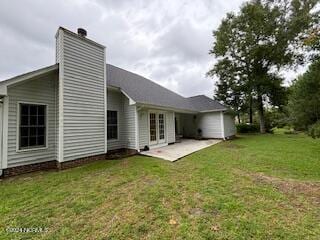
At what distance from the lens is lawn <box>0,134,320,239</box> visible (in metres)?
2.87

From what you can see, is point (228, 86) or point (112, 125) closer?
point (112, 125)

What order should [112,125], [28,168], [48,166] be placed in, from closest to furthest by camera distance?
1. [28,168]
2. [48,166]
3. [112,125]

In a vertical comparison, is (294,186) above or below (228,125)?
below

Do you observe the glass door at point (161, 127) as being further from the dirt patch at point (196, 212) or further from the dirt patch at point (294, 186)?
the dirt patch at point (196, 212)

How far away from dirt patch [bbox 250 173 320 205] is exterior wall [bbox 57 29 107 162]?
20.9ft

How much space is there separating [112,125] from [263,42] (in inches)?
786

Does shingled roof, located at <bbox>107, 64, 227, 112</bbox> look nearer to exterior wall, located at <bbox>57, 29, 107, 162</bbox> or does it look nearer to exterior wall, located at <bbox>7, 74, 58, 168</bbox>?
exterior wall, located at <bbox>57, 29, 107, 162</bbox>

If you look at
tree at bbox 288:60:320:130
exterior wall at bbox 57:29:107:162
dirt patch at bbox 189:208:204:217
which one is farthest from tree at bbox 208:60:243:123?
dirt patch at bbox 189:208:204:217

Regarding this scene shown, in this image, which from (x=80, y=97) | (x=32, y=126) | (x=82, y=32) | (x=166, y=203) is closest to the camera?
(x=166, y=203)

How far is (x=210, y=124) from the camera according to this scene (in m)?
17.0

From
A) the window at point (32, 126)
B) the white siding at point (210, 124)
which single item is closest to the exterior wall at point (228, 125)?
the white siding at point (210, 124)

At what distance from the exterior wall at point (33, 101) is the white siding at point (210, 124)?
13103 millimetres

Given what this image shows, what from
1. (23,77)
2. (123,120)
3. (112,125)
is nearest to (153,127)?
(123,120)

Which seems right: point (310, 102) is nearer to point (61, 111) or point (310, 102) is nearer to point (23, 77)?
point (61, 111)
